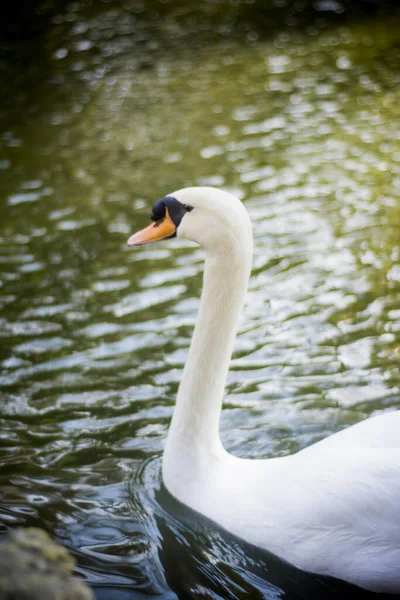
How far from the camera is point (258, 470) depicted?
3.13m

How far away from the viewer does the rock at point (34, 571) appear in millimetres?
1439

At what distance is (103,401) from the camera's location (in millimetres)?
4340

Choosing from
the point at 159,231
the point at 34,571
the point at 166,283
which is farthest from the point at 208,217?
the point at 166,283

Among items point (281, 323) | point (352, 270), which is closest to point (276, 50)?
point (352, 270)

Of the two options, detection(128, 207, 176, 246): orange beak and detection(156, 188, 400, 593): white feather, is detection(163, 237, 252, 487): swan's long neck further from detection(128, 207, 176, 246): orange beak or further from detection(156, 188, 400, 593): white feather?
detection(128, 207, 176, 246): orange beak

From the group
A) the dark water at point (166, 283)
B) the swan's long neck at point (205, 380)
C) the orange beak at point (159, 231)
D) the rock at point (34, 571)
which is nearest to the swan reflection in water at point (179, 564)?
the dark water at point (166, 283)

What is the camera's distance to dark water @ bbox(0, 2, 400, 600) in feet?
11.2

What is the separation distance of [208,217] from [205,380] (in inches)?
25.4

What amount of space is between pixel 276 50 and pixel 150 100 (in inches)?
119

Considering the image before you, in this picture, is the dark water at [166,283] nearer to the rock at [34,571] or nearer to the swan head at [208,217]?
the swan head at [208,217]

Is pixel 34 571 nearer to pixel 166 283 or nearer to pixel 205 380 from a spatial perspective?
pixel 205 380

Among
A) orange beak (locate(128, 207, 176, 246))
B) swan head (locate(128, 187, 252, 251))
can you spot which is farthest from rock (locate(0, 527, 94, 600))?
orange beak (locate(128, 207, 176, 246))

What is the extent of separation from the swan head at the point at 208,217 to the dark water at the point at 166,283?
1099 mm

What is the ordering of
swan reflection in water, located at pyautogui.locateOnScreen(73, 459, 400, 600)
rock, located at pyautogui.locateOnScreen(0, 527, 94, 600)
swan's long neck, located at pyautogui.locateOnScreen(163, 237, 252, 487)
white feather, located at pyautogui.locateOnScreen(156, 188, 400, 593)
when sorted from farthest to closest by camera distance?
1. swan's long neck, located at pyautogui.locateOnScreen(163, 237, 252, 487)
2. swan reflection in water, located at pyautogui.locateOnScreen(73, 459, 400, 600)
3. white feather, located at pyautogui.locateOnScreen(156, 188, 400, 593)
4. rock, located at pyautogui.locateOnScreen(0, 527, 94, 600)
